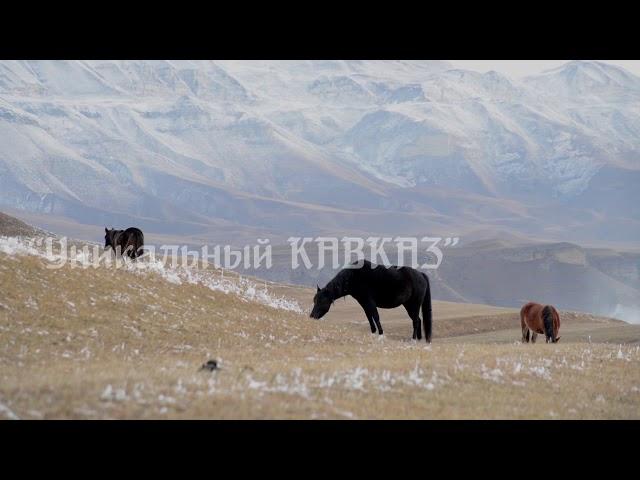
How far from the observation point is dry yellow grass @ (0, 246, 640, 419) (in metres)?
12.2

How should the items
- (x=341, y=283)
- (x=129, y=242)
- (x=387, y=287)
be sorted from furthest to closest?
(x=129, y=242) < (x=341, y=283) < (x=387, y=287)

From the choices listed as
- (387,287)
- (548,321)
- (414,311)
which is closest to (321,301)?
(387,287)

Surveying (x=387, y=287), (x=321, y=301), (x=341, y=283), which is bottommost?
(x=321, y=301)

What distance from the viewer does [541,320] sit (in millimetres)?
29953

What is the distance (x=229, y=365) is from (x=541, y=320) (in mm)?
16466

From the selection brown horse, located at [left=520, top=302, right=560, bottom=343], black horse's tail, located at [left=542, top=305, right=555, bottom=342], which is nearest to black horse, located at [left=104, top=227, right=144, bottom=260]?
brown horse, located at [left=520, top=302, right=560, bottom=343]

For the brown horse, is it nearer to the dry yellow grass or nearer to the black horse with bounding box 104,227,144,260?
the dry yellow grass

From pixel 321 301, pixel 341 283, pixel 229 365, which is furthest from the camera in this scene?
pixel 321 301

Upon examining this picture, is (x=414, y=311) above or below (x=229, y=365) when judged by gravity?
above

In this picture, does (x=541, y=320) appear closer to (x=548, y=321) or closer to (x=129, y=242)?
(x=548, y=321)

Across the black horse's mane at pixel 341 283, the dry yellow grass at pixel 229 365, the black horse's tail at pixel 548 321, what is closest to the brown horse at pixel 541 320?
the black horse's tail at pixel 548 321

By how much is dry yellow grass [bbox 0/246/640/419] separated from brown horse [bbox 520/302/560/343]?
3466mm

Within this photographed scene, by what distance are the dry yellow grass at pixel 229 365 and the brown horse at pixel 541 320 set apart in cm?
347
